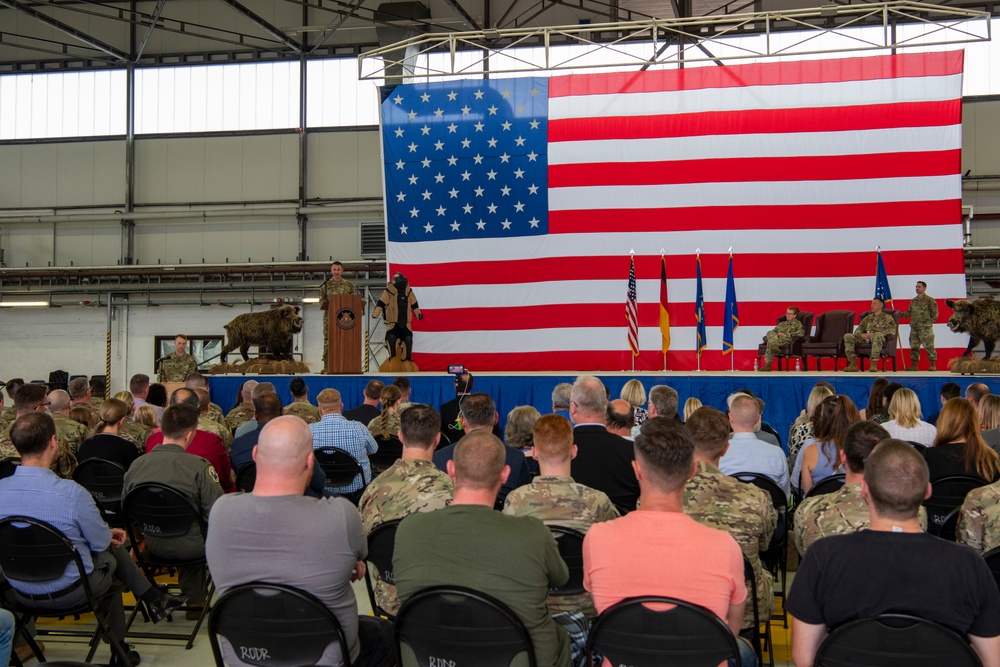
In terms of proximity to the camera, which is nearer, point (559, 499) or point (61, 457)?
point (559, 499)

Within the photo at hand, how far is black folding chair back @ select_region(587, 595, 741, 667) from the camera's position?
199cm

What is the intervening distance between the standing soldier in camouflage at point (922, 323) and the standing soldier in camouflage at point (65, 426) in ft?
33.9

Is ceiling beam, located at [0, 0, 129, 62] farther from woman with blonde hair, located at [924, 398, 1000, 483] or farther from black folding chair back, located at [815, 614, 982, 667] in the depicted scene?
black folding chair back, located at [815, 614, 982, 667]

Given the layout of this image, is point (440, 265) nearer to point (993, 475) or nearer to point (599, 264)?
point (599, 264)

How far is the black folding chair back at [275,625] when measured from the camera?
2254mm

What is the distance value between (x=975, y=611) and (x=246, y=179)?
18393 mm

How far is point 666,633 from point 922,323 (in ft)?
36.2

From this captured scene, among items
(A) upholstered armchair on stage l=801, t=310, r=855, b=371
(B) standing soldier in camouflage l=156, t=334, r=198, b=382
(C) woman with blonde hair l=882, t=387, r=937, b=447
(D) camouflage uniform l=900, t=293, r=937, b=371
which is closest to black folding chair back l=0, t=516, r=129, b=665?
(C) woman with blonde hair l=882, t=387, r=937, b=447

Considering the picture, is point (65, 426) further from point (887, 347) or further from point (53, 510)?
point (887, 347)

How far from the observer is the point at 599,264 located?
1341 centimetres

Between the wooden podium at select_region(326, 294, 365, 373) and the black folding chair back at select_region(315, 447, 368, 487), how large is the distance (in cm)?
648

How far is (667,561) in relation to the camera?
7.02 feet

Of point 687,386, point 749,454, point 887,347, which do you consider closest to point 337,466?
point 749,454

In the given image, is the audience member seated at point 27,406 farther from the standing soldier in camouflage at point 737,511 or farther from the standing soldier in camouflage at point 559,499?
the standing soldier in camouflage at point 737,511
